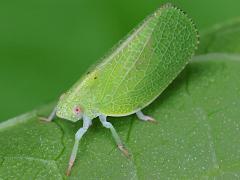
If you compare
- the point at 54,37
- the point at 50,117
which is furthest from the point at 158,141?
the point at 54,37

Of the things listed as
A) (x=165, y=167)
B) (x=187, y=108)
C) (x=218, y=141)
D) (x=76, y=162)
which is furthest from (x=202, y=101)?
(x=76, y=162)

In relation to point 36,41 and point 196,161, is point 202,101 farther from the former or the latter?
point 36,41

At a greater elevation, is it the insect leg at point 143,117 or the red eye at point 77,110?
the red eye at point 77,110

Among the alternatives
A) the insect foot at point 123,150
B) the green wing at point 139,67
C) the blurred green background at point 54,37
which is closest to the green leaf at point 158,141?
the insect foot at point 123,150

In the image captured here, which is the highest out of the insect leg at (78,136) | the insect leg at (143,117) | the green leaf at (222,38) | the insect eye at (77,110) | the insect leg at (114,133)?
the insect eye at (77,110)

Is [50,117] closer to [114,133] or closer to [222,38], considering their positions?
[114,133]

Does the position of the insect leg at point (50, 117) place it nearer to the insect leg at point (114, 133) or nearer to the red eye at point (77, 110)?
the red eye at point (77, 110)

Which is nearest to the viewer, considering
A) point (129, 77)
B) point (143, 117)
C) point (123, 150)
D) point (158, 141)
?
point (123, 150)
